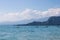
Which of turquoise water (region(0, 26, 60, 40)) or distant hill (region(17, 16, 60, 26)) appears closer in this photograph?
distant hill (region(17, 16, 60, 26))

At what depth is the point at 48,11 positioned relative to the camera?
3.39m

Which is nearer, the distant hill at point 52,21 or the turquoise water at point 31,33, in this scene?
the distant hill at point 52,21

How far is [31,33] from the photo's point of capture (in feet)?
12.1

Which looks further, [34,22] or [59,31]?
[59,31]

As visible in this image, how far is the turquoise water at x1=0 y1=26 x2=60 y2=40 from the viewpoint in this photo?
3549mm

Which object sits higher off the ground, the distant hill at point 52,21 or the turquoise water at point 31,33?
the distant hill at point 52,21

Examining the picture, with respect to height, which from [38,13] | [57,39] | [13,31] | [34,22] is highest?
[38,13]

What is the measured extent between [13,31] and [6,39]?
29 cm

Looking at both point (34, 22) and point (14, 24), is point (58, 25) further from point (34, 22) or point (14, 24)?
point (14, 24)

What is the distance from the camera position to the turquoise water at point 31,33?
3.55 m

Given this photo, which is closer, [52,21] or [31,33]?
[52,21]

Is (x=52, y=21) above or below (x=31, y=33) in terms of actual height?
above

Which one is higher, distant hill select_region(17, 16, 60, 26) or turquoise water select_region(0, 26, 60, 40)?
distant hill select_region(17, 16, 60, 26)

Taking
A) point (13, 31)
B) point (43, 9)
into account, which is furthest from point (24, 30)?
point (43, 9)
